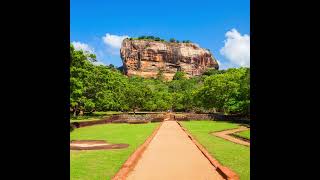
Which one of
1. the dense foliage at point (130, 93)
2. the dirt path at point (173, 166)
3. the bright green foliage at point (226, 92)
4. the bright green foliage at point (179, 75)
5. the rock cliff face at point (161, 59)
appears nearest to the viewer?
the dirt path at point (173, 166)

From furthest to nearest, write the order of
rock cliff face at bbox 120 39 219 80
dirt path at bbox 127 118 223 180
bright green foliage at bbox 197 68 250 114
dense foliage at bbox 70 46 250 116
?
rock cliff face at bbox 120 39 219 80 < bright green foliage at bbox 197 68 250 114 < dense foliage at bbox 70 46 250 116 < dirt path at bbox 127 118 223 180

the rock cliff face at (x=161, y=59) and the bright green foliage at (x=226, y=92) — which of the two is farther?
the rock cliff face at (x=161, y=59)

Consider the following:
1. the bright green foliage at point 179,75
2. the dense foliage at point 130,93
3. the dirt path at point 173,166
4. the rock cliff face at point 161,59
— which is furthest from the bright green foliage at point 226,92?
the rock cliff face at point 161,59

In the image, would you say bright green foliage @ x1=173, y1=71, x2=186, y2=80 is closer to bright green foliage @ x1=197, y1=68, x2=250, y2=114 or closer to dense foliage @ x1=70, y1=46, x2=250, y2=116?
dense foliage @ x1=70, y1=46, x2=250, y2=116

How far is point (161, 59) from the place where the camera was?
18088cm

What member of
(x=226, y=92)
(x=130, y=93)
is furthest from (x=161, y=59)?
(x=226, y=92)

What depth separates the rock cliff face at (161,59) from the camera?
176 m

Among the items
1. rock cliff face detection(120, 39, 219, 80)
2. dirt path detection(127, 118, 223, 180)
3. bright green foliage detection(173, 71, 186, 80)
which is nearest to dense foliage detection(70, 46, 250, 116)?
dirt path detection(127, 118, 223, 180)

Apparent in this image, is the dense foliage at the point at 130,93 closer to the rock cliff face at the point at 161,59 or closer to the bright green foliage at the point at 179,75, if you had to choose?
the bright green foliage at the point at 179,75

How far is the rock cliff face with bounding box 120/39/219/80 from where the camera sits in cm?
17600
